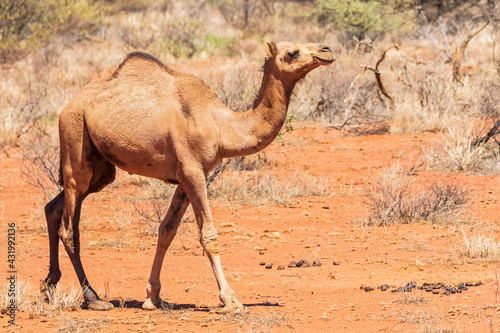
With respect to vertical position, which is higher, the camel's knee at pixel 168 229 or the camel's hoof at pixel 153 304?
the camel's knee at pixel 168 229

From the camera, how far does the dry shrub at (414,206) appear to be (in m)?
10.8

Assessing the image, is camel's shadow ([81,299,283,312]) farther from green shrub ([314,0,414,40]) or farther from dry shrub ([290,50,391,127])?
green shrub ([314,0,414,40])

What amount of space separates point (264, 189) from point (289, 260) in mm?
3620

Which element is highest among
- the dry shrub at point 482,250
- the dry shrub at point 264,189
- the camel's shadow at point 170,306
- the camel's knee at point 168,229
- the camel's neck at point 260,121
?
the camel's neck at point 260,121

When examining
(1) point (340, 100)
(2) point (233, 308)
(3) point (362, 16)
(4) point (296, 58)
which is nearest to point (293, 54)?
(4) point (296, 58)

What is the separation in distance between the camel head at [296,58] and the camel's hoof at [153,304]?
90.2 inches

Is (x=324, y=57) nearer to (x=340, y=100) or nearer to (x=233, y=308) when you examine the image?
(x=233, y=308)

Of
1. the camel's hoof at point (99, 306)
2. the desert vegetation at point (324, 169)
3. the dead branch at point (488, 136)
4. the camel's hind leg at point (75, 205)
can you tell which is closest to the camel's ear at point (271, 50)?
the desert vegetation at point (324, 169)

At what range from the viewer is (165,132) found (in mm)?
6719

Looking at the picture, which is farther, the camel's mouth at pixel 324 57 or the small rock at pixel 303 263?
the small rock at pixel 303 263

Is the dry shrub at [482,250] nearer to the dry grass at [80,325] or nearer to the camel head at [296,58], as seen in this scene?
the camel head at [296,58]

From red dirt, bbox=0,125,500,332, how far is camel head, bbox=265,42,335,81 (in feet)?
6.70

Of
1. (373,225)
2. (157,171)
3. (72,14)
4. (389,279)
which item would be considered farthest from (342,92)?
(72,14)

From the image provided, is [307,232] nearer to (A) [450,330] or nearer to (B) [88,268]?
(B) [88,268]
